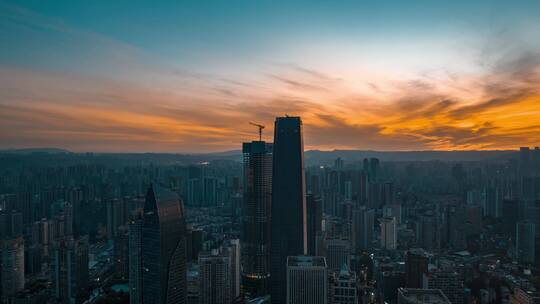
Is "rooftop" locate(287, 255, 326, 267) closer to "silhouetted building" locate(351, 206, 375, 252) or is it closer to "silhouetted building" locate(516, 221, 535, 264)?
"silhouetted building" locate(516, 221, 535, 264)

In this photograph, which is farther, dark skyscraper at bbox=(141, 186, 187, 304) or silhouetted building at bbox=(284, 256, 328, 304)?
dark skyscraper at bbox=(141, 186, 187, 304)

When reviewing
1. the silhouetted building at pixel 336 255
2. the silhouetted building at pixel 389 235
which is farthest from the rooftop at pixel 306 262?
the silhouetted building at pixel 389 235

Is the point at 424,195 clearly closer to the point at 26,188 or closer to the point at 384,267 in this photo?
the point at 384,267

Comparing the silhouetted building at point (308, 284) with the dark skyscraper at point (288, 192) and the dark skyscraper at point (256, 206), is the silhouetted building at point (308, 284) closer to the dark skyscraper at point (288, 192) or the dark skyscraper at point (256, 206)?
the dark skyscraper at point (288, 192)

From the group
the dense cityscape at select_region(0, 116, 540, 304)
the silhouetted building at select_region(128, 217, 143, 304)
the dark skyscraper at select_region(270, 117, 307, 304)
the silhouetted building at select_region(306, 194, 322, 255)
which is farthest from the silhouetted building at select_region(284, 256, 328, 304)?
the silhouetted building at select_region(306, 194, 322, 255)

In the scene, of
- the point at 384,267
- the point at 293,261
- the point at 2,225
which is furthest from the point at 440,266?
the point at 2,225
